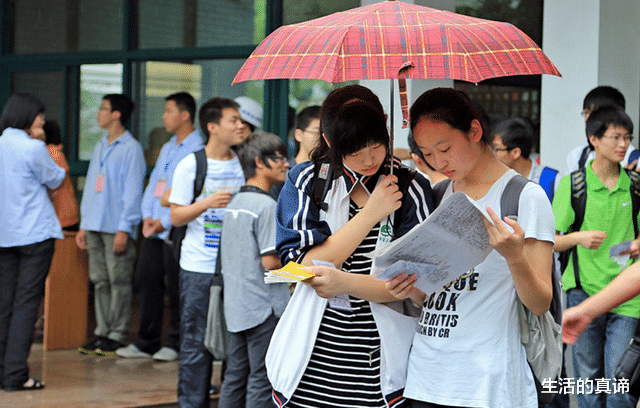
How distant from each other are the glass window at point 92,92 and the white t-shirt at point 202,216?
359cm

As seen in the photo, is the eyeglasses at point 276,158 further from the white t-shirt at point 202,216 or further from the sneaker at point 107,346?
the sneaker at point 107,346

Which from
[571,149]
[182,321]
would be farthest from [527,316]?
[571,149]

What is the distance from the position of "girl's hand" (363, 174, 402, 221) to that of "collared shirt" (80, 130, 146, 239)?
5319mm

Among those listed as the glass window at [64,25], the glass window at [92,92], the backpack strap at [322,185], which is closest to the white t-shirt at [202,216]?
the backpack strap at [322,185]

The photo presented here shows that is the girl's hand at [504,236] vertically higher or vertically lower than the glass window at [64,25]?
lower

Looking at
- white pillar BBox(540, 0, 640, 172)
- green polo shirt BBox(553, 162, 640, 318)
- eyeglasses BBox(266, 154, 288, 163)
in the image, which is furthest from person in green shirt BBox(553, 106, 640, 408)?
eyeglasses BBox(266, 154, 288, 163)

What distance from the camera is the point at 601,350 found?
4.89m

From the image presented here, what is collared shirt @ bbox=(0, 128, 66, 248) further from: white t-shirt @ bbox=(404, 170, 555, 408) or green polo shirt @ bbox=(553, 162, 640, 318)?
white t-shirt @ bbox=(404, 170, 555, 408)

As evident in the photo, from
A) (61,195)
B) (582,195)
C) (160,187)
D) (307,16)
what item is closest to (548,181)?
(582,195)

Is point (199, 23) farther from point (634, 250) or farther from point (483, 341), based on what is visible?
point (483, 341)

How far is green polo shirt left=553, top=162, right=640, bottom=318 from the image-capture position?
477cm

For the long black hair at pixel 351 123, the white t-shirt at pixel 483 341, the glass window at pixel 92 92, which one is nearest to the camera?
the white t-shirt at pixel 483 341

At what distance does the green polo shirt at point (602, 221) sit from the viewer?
4.77 m

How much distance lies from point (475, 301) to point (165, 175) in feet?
15.9
